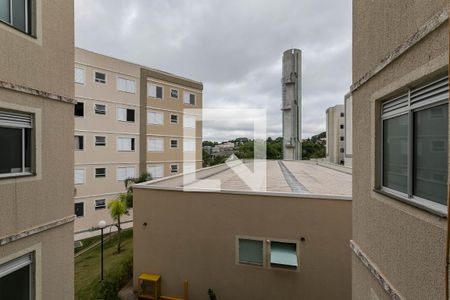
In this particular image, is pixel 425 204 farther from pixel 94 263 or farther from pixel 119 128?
pixel 119 128

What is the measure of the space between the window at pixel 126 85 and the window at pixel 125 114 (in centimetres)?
170

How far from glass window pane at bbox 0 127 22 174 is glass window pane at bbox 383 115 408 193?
17.5 feet

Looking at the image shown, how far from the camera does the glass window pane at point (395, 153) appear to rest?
254cm

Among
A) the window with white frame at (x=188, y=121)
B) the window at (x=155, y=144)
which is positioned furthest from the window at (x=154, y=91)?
the window at (x=155, y=144)

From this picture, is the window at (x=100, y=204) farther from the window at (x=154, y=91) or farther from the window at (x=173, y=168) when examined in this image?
the window at (x=154, y=91)

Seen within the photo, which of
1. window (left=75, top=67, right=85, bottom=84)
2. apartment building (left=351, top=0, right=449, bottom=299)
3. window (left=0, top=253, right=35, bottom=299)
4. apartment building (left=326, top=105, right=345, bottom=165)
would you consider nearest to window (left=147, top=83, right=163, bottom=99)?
window (left=75, top=67, right=85, bottom=84)

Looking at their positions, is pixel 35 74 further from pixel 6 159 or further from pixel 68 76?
pixel 6 159

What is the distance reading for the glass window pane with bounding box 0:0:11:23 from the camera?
3.20 m

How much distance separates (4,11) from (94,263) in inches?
518

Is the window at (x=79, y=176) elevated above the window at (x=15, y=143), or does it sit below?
below

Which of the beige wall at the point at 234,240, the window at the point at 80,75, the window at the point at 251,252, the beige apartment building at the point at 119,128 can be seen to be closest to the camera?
the beige wall at the point at 234,240

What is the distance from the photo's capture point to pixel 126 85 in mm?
19953

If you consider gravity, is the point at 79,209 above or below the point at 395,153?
below

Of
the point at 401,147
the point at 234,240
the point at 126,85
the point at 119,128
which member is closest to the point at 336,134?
the point at 126,85
